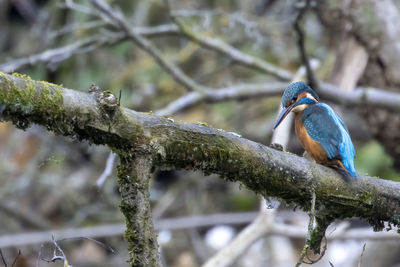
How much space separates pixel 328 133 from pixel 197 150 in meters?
1.12

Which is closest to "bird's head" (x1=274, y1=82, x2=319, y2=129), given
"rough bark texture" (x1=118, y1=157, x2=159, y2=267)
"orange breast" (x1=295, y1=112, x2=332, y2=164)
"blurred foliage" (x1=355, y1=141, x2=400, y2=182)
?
"orange breast" (x1=295, y1=112, x2=332, y2=164)

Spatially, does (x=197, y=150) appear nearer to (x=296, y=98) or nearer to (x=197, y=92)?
(x=296, y=98)

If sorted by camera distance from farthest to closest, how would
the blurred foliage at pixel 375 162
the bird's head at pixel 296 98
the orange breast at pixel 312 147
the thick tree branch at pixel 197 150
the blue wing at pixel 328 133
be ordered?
the blurred foliage at pixel 375 162
the bird's head at pixel 296 98
the orange breast at pixel 312 147
the blue wing at pixel 328 133
the thick tree branch at pixel 197 150

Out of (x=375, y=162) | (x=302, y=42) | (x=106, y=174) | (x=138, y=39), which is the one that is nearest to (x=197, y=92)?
(x=138, y=39)

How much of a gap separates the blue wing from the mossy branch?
22 centimetres

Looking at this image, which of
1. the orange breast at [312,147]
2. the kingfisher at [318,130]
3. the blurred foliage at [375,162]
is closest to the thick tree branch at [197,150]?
the kingfisher at [318,130]

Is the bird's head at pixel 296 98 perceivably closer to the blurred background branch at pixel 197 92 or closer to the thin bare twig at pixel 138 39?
the blurred background branch at pixel 197 92

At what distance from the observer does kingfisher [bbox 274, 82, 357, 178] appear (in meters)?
2.92

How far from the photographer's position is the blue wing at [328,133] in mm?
2898

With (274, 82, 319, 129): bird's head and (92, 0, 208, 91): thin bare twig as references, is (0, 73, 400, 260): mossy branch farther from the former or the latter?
(92, 0, 208, 91): thin bare twig

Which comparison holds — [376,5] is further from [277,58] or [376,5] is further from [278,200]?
[278,200]

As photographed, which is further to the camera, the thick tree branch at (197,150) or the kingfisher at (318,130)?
the kingfisher at (318,130)

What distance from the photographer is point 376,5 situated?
6.77 m

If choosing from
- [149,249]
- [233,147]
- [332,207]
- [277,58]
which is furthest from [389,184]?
[277,58]
